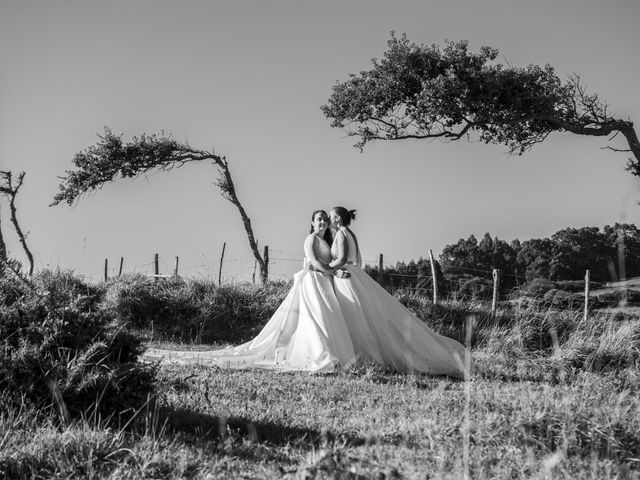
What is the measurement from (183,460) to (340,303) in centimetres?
669

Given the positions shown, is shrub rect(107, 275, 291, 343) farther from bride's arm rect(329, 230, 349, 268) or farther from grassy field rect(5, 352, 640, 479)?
grassy field rect(5, 352, 640, 479)

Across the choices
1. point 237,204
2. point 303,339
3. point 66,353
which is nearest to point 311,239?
A: point 303,339

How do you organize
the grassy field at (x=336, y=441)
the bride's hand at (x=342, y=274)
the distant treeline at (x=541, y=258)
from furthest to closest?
1. the distant treeline at (x=541, y=258)
2. the bride's hand at (x=342, y=274)
3. the grassy field at (x=336, y=441)

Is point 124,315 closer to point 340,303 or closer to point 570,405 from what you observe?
point 340,303

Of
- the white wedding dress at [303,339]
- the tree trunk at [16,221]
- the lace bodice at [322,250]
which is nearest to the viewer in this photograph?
the white wedding dress at [303,339]

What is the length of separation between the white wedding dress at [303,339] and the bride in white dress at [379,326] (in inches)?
10.6

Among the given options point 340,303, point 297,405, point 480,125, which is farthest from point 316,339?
point 480,125

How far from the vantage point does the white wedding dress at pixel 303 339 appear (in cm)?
1059

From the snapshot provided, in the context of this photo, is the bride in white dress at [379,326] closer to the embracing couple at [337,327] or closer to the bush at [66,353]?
the embracing couple at [337,327]

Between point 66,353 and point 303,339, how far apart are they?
17.0 feet

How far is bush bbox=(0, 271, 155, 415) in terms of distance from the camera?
6031mm

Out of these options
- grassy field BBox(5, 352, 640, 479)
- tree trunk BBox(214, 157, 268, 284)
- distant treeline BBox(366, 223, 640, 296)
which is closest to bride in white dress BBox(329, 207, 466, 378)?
grassy field BBox(5, 352, 640, 479)

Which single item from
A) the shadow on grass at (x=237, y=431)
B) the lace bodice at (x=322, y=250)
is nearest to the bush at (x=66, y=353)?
the shadow on grass at (x=237, y=431)

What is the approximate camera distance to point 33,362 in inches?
239
